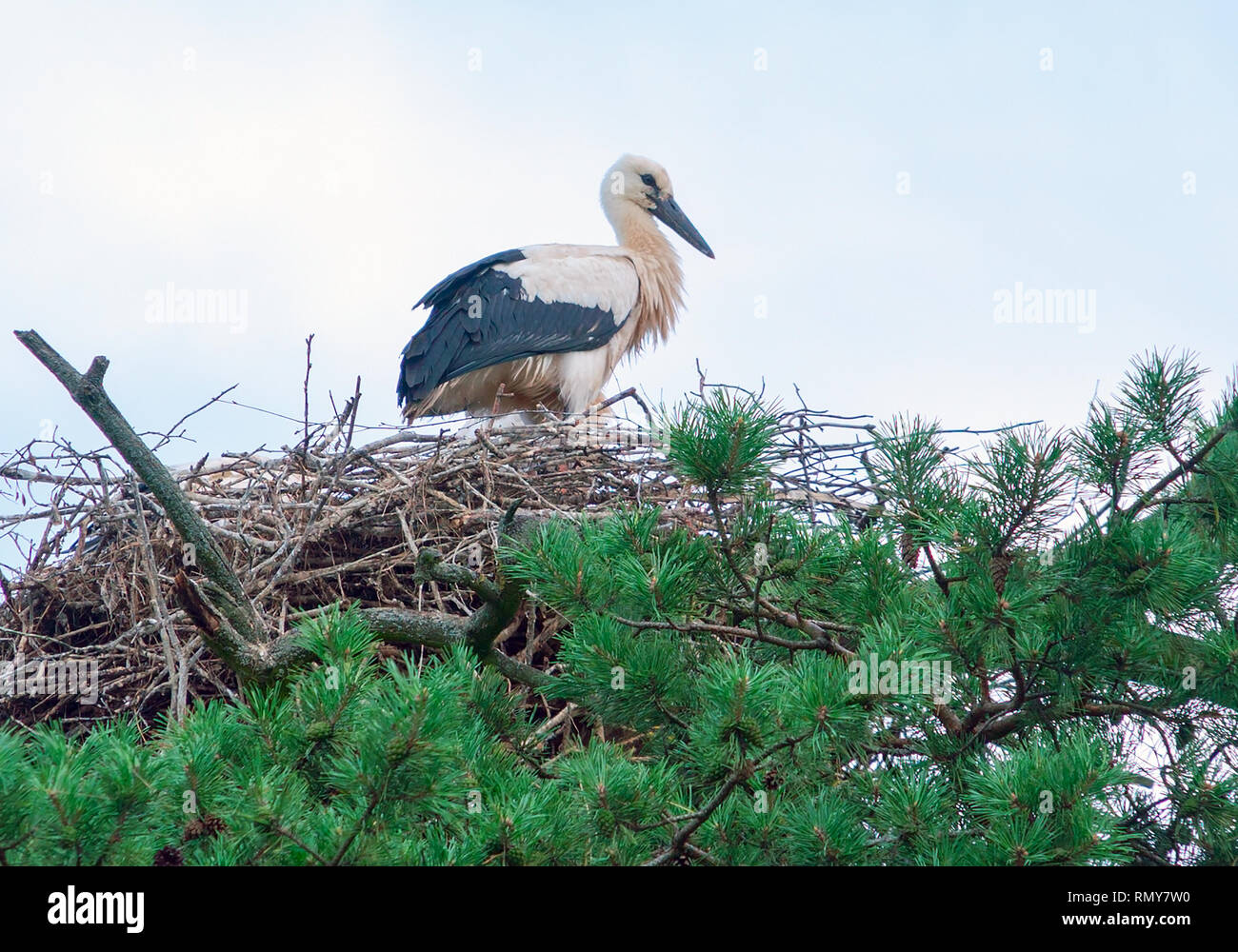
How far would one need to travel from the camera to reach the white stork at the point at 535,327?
7434mm

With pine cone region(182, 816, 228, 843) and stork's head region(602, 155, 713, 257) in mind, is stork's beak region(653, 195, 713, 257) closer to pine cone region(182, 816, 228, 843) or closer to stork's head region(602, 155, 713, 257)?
stork's head region(602, 155, 713, 257)

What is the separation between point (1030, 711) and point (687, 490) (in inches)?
78.1

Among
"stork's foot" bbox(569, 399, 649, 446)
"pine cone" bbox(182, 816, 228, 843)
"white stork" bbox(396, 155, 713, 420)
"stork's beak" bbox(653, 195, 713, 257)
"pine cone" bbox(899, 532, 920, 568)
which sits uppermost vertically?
"stork's beak" bbox(653, 195, 713, 257)

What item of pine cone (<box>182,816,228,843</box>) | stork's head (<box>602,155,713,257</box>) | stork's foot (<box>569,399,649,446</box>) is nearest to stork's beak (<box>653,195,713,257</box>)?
stork's head (<box>602,155,713,257</box>)

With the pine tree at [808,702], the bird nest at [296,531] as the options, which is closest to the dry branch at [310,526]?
the bird nest at [296,531]

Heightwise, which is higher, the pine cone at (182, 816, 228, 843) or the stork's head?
the stork's head

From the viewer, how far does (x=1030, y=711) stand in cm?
337

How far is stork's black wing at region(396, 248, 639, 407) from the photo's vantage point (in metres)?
7.41

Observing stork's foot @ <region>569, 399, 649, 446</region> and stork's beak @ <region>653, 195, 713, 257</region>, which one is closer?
stork's foot @ <region>569, 399, 649, 446</region>

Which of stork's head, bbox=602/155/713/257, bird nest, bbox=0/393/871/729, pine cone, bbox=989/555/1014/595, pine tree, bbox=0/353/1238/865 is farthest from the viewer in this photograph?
stork's head, bbox=602/155/713/257

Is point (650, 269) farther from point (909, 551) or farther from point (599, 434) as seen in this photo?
point (909, 551)

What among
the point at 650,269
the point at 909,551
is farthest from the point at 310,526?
the point at 650,269
